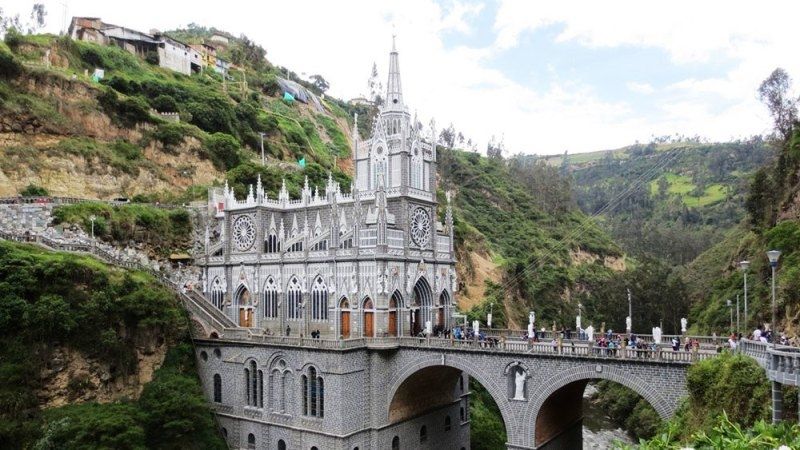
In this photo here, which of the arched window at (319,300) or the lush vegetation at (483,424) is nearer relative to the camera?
the arched window at (319,300)

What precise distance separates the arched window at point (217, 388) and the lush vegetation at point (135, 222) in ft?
41.3

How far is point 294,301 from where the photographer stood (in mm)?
39906

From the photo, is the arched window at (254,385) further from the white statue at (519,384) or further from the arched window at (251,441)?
the white statue at (519,384)

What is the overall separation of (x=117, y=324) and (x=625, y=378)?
28512 millimetres

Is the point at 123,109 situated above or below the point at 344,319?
above

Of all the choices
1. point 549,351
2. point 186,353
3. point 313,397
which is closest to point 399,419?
point 313,397

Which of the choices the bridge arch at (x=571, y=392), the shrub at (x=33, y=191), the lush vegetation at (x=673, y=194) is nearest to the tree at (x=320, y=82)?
the lush vegetation at (x=673, y=194)

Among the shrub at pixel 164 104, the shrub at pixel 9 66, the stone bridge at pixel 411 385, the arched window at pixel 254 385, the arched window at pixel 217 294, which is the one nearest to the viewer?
the stone bridge at pixel 411 385

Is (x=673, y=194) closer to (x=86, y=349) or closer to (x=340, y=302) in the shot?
(x=340, y=302)

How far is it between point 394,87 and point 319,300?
50.5ft

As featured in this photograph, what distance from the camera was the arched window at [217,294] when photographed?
43809 mm

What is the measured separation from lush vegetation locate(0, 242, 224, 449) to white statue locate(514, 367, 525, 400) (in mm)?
17903

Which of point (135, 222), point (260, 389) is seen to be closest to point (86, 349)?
point (260, 389)

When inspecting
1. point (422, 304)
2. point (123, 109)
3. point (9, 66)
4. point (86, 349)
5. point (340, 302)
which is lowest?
point (86, 349)
